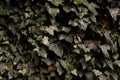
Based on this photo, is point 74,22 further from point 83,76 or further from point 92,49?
point 83,76

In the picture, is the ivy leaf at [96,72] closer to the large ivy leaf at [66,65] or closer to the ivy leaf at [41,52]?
the large ivy leaf at [66,65]

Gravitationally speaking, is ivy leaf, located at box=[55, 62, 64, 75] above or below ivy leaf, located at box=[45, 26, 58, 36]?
below

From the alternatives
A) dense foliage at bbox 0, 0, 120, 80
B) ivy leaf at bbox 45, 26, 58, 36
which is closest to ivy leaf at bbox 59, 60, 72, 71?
dense foliage at bbox 0, 0, 120, 80

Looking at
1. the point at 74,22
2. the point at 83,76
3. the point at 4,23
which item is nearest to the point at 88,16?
the point at 74,22

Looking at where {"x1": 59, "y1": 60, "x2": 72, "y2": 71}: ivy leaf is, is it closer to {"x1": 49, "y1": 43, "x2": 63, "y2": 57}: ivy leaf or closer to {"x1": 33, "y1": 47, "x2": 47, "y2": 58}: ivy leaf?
{"x1": 49, "y1": 43, "x2": 63, "y2": 57}: ivy leaf

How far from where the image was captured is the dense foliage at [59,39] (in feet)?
13.2

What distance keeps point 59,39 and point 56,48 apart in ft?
0.40

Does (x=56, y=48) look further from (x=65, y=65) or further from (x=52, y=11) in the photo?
(x=52, y=11)

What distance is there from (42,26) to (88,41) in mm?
639

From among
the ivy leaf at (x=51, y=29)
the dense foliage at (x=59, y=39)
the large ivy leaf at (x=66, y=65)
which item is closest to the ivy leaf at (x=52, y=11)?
the dense foliage at (x=59, y=39)

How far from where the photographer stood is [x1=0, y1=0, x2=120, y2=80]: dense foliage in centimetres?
403

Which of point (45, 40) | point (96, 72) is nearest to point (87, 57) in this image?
point (96, 72)

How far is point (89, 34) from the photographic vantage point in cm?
419

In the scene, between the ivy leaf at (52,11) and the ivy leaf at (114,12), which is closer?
the ivy leaf at (52,11)
